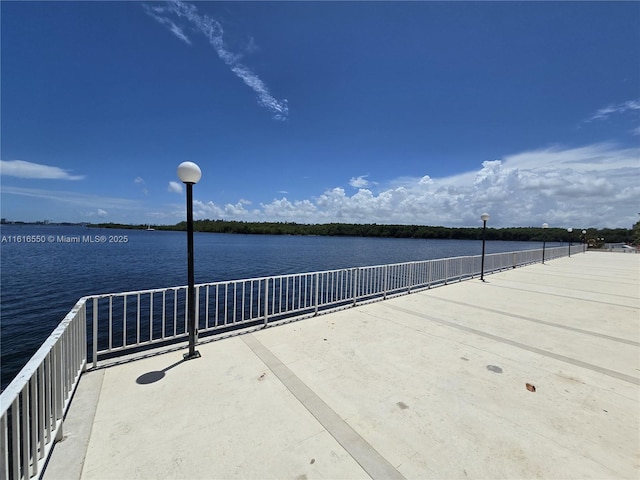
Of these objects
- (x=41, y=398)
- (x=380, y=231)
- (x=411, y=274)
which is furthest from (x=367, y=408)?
(x=380, y=231)

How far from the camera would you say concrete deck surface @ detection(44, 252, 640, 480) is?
7.23ft

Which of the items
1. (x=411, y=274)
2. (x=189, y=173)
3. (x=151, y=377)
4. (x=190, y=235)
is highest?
(x=189, y=173)

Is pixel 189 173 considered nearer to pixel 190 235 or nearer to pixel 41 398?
pixel 190 235

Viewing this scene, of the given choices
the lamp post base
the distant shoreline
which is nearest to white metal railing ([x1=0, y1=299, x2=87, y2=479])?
the lamp post base

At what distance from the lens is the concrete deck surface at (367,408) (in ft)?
7.23

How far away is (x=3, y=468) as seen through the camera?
1461 mm

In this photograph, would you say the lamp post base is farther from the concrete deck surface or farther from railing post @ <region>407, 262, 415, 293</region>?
railing post @ <region>407, 262, 415, 293</region>

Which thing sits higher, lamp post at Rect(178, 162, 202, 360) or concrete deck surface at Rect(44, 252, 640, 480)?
lamp post at Rect(178, 162, 202, 360)

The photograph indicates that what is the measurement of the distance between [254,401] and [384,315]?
11.8 ft

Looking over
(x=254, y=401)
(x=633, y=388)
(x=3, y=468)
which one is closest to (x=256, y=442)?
(x=254, y=401)

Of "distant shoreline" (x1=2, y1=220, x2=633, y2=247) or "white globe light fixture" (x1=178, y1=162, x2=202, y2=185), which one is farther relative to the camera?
"distant shoreline" (x1=2, y1=220, x2=633, y2=247)

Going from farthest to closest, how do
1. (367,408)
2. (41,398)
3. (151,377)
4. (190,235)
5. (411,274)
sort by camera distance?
(411,274)
(190,235)
(151,377)
(367,408)
(41,398)

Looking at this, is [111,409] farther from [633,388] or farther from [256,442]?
[633,388]

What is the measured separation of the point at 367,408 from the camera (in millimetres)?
2867
